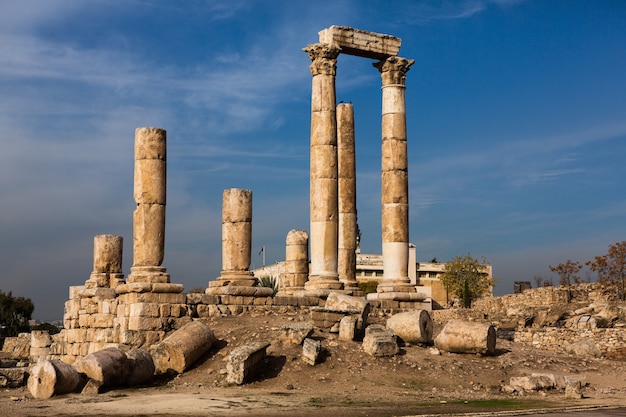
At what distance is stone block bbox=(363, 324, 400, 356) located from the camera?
20078mm

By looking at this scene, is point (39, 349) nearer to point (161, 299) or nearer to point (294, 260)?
point (294, 260)

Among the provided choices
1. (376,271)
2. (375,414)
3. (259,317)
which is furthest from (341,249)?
(376,271)

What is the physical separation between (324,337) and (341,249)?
29.8 ft

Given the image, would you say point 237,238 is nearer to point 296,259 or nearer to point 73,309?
point 73,309

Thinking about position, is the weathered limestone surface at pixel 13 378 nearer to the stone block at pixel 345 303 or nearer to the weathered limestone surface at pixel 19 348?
the stone block at pixel 345 303

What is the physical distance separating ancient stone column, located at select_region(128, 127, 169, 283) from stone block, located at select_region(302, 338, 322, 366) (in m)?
5.89

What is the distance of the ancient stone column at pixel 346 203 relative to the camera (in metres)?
30.0

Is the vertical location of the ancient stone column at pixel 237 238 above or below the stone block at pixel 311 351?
above

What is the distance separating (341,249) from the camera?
30.1 metres

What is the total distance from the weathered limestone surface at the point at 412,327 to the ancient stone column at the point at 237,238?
5.41 meters

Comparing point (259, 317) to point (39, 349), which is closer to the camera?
point (259, 317)

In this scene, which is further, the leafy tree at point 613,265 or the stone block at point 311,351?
the leafy tree at point 613,265

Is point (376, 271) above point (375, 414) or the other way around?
above

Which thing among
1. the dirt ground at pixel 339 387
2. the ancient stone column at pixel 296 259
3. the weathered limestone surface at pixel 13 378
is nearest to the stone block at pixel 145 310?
the dirt ground at pixel 339 387
